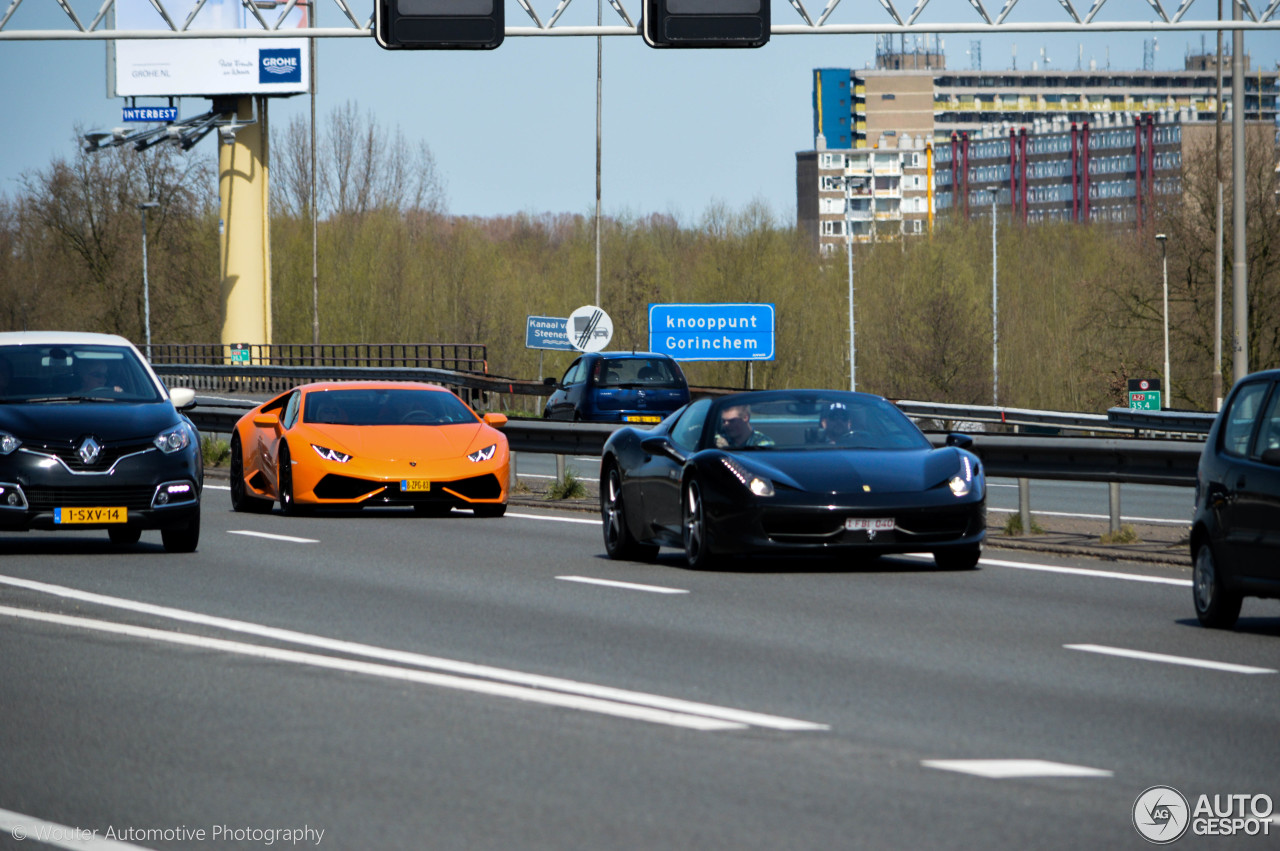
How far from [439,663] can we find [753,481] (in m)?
4.73

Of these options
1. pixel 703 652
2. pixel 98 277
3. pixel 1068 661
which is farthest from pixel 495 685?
pixel 98 277

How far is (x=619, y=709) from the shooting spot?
26.6 ft

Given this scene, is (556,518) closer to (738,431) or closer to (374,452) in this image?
(374,452)

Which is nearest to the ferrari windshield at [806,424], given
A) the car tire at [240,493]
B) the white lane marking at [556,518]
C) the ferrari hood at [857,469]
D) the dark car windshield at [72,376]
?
the ferrari hood at [857,469]

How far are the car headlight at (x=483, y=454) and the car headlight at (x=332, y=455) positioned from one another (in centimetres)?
120

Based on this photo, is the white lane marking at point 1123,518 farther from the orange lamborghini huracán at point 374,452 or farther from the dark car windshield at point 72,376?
the dark car windshield at point 72,376

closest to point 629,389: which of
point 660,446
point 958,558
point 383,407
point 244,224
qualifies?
point 383,407

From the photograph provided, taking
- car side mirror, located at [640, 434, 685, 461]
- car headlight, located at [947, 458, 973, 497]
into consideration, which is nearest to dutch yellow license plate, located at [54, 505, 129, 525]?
car side mirror, located at [640, 434, 685, 461]

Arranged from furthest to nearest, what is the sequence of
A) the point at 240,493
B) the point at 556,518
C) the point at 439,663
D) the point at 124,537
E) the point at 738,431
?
the point at 240,493 → the point at 556,518 → the point at 124,537 → the point at 738,431 → the point at 439,663

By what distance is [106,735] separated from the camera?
7578 millimetres

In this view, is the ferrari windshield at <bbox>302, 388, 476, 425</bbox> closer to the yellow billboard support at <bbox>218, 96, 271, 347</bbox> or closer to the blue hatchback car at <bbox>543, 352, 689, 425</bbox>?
the blue hatchback car at <bbox>543, 352, 689, 425</bbox>

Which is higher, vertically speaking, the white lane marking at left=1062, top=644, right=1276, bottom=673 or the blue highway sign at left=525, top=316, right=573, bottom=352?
the blue highway sign at left=525, top=316, right=573, bottom=352

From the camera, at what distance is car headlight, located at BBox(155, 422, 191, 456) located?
15.4 metres

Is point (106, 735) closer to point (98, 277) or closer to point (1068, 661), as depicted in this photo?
point (1068, 661)
